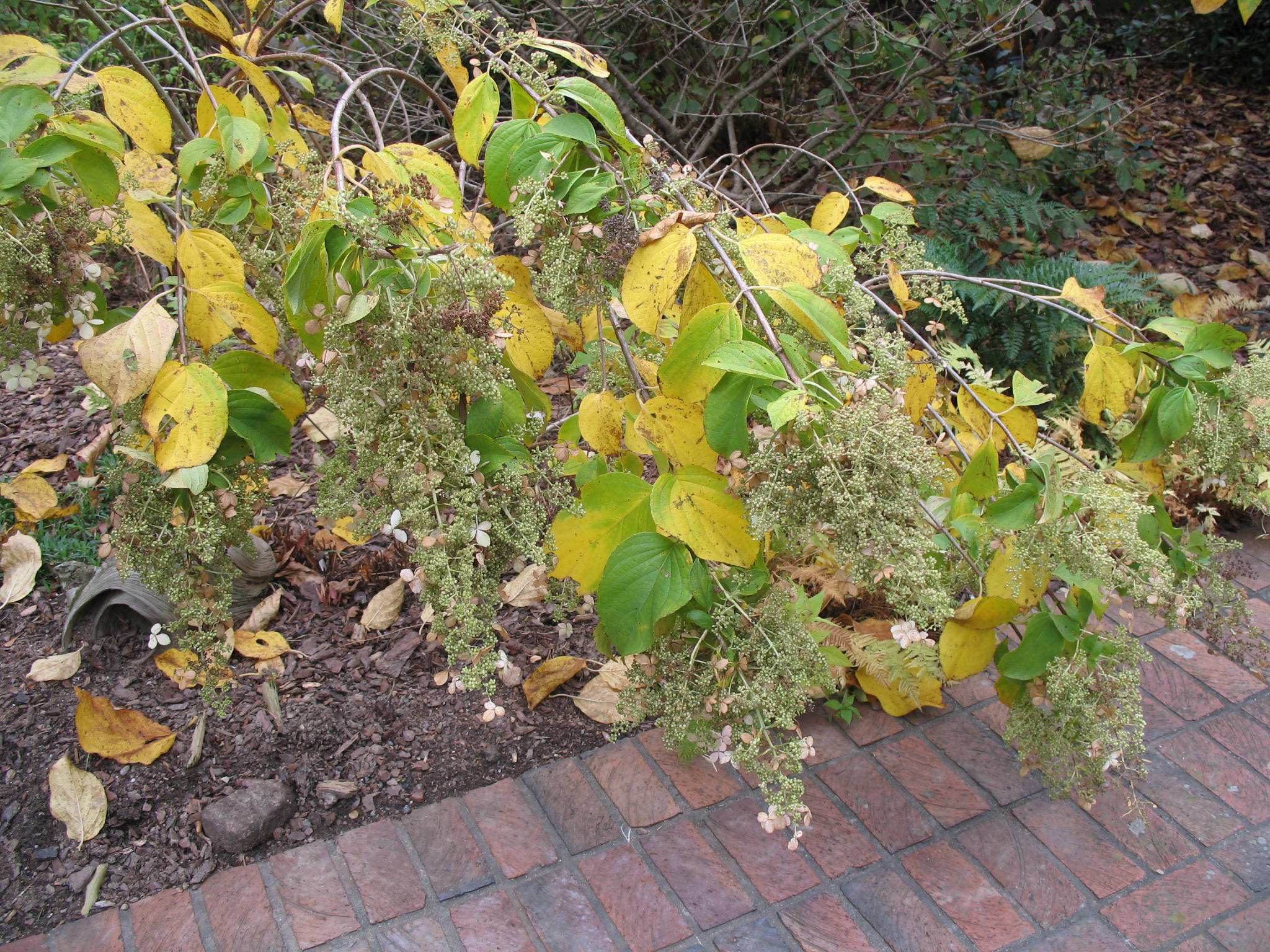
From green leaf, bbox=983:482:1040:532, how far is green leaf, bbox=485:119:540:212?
33.8 inches

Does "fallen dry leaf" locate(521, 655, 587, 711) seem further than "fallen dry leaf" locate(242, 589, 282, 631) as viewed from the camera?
No

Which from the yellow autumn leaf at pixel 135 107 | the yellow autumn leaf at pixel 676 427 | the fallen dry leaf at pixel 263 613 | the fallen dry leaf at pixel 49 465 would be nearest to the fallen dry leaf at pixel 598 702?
the fallen dry leaf at pixel 263 613

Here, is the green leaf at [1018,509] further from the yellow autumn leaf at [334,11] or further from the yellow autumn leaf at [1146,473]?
the yellow autumn leaf at [334,11]

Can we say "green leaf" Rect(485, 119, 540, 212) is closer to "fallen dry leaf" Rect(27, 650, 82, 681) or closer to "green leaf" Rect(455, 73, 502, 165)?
"green leaf" Rect(455, 73, 502, 165)

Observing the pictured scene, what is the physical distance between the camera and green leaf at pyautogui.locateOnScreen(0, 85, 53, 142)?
108 centimetres

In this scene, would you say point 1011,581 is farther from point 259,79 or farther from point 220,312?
point 259,79

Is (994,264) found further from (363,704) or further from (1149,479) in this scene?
(363,704)

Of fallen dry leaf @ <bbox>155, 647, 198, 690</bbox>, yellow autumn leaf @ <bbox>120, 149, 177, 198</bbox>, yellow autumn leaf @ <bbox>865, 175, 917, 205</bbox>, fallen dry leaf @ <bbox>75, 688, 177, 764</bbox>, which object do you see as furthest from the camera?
fallen dry leaf @ <bbox>155, 647, 198, 690</bbox>

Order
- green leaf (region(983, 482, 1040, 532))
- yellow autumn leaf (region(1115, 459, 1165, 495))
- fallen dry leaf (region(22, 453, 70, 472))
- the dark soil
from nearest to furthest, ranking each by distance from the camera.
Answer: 1. green leaf (region(983, 482, 1040, 532))
2. yellow autumn leaf (region(1115, 459, 1165, 495))
3. the dark soil
4. fallen dry leaf (region(22, 453, 70, 472))

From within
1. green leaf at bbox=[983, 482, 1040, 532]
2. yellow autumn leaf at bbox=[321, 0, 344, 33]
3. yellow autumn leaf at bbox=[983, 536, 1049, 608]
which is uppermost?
yellow autumn leaf at bbox=[321, 0, 344, 33]

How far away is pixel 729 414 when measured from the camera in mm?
1011

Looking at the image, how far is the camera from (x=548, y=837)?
1.97 m

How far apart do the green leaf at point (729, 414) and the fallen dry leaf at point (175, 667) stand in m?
1.70

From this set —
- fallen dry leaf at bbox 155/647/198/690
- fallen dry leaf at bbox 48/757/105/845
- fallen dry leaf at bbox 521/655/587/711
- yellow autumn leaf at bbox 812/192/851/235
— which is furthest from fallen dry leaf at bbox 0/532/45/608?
yellow autumn leaf at bbox 812/192/851/235
